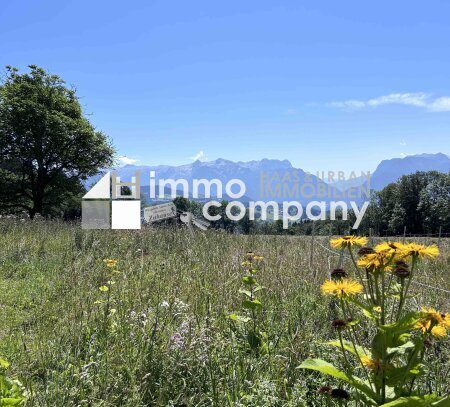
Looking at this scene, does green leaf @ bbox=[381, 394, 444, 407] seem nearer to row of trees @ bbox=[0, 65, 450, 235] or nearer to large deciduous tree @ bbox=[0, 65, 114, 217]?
row of trees @ bbox=[0, 65, 450, 235]

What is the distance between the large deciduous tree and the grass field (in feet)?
102

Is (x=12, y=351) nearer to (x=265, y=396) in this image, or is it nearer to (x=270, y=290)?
(x=265, y=396)

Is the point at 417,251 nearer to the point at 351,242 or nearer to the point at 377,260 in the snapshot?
the point at 377,260

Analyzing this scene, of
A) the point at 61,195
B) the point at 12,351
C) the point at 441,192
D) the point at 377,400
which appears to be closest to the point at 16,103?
the point at 61,195

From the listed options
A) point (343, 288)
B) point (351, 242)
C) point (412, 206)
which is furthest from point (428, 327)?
point (412, 206)

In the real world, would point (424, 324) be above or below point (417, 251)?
below

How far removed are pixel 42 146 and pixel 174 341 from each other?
3532cm

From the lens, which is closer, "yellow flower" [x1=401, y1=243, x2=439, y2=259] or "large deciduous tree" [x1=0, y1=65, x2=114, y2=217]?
"yellow flower" [x1=401, y1=243, x2=439, y2=259]

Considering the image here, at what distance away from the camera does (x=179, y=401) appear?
2.69 metres

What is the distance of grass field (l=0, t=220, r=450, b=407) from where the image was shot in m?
2.66

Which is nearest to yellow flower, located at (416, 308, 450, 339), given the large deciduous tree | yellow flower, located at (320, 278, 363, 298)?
yellow flower, located at (320, 278, 363, 298)

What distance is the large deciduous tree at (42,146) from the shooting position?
108ft

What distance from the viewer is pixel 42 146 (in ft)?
113

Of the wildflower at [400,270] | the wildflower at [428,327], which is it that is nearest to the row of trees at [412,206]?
the wildflower at [400,270]
